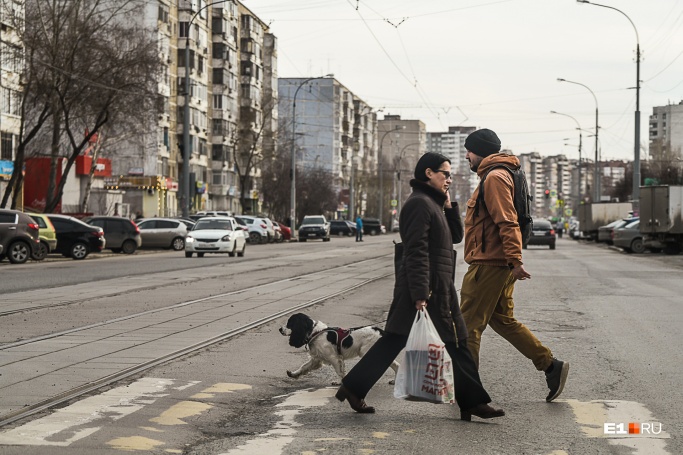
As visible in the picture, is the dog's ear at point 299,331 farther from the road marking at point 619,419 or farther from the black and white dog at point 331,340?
the road marking at point 619,419

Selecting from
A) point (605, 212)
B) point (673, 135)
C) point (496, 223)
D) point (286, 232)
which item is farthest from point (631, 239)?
point (496, 223)

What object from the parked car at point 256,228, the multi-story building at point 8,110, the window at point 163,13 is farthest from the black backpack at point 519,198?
the window at point 163,13

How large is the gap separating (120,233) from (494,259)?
37135 millimetres

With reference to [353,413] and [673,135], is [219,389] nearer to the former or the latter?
[353,413]

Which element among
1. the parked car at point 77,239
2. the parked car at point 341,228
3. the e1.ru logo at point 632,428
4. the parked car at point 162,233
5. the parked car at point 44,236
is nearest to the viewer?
the e1.ru logo at point 632,428

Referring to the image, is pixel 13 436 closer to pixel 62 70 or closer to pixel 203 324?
pixel 203 324

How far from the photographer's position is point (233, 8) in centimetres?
10025

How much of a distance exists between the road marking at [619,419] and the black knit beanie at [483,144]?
1.87m

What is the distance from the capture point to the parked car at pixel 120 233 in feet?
141

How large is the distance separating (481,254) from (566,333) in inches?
218

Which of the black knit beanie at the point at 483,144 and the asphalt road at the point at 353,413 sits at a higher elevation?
the black knit beanie at the point at 483,144

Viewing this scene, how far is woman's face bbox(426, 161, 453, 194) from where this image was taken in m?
7.25

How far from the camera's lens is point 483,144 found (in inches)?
306

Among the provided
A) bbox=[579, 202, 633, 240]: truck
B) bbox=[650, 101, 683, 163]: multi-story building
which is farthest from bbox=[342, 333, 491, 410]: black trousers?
bbox=[650, 101, 683, 163]: multi-story building
